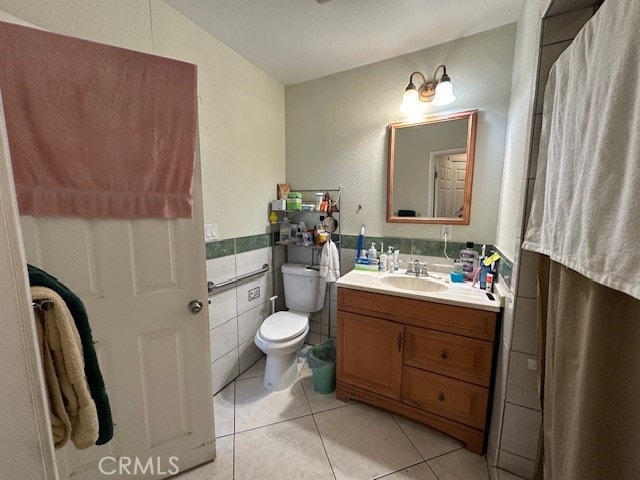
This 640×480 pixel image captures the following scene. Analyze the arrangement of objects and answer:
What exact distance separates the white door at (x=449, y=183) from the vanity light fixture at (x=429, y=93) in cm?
36

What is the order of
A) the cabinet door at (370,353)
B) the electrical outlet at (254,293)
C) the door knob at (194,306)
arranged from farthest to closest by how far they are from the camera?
the electrical outlet at (254,293), the cabinet door at (370,353), the door knob at (194,306)

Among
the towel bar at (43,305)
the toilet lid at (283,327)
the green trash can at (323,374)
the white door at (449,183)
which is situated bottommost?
the green trash can at (323,374)

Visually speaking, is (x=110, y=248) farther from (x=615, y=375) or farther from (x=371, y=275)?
(x=615, y=375)

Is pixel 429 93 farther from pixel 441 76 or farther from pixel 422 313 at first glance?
pixel 422 313

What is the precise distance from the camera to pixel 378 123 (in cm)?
194

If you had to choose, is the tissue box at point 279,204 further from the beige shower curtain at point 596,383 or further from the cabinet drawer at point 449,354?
the beige shower curtain at point 596,383

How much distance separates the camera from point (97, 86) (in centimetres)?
91

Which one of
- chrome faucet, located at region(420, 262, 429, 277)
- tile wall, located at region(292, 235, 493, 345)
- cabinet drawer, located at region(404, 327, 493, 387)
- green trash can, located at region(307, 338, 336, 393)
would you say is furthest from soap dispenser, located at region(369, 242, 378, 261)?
green trash can, located at region(307, 338, 336, 393)

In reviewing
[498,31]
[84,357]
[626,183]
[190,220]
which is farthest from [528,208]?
[84,357]

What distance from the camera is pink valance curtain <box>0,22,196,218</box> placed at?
81cm

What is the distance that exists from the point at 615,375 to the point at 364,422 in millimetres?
1335

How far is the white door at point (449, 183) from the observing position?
171cm

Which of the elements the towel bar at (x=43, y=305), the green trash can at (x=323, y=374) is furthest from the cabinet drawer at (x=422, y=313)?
the towel bar at (x=43, y=305)

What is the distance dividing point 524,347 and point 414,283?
736mm
